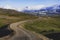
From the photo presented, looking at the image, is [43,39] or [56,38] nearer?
[43,39]

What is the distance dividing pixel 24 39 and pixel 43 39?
14.4 ft

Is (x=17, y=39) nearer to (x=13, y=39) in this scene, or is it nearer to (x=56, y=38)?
(x=13, y=39)

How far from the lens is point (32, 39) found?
56.5m

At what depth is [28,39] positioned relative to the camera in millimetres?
56625

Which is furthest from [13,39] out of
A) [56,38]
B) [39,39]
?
[56,38]

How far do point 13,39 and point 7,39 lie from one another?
2234mm

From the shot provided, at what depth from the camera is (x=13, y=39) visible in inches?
2242

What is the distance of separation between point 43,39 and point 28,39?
353 cm

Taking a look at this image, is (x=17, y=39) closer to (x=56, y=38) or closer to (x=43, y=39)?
(x=43, y=39)

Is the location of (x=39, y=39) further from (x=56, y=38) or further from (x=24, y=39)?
(x=56, y=38)

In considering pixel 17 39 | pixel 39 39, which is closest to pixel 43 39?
pixel 39 39

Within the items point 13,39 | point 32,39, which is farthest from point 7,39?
point 32,39

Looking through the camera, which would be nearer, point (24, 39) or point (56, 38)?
point (24, 39)

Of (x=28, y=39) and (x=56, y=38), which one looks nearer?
(x=28, y=39)
